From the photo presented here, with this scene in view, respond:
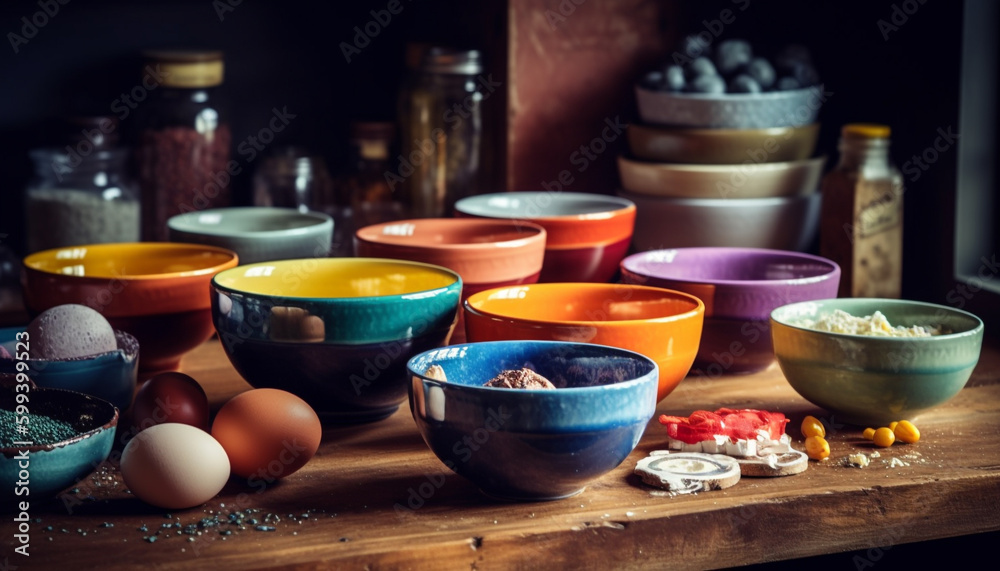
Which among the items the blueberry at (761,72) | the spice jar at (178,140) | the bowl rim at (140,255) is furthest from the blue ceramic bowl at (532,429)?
the spice jar at (178,140)

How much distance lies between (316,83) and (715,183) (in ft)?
2.24

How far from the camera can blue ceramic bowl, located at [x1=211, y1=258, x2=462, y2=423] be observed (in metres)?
0.88

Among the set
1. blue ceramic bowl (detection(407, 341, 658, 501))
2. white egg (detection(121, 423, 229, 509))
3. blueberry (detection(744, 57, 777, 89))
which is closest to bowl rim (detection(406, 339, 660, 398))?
blue ceramic bowl (detection(407, 341, 658, 501))

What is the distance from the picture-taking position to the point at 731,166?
1.38 m

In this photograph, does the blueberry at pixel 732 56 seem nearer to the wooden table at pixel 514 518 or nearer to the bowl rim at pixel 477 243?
the bowl rim at pixel 477 243

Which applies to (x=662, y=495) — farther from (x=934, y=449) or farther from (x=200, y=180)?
(x=200, y=180)

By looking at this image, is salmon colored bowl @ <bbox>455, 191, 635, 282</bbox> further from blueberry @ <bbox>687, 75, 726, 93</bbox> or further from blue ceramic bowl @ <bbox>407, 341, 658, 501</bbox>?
blue ceramic bowl @ <bbox>407, 341, 658, 501</bbox>

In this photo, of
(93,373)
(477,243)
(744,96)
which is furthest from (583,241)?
(93,373)

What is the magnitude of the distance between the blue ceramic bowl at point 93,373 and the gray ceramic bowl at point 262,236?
0.24 m

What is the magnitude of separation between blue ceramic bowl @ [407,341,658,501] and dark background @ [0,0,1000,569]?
70 centimetres

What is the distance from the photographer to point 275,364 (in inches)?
35.5

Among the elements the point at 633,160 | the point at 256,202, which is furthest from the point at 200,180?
the point at 633,160

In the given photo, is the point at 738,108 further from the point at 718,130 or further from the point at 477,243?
the point at 477,243

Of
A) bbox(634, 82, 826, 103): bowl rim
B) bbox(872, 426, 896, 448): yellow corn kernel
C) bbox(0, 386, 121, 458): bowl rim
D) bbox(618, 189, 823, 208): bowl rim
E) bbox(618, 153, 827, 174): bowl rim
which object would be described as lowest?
bbox(872, 426, 896, 448): yellow corn kernel
